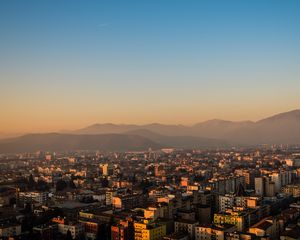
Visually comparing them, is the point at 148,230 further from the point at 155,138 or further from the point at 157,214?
the point at 155,138

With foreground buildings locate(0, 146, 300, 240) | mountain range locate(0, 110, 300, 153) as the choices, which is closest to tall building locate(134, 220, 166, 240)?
foreground buildings locate(0, 146, 300, 240)

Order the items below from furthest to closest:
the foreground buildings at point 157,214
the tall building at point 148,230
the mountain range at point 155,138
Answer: the mountain range at point 155,138
the foreground buildings at point 157,214
the tall building at point 148,230

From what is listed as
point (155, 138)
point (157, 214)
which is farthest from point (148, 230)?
point (155, 138)

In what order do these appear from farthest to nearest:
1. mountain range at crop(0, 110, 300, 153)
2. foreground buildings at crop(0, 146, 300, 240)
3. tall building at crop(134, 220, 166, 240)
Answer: mountain range at crop(0, 110, 300, 153) < foreground buildings at crop(0, 146, 300, 240) < tall building at crop(134, 220, 166, 240)

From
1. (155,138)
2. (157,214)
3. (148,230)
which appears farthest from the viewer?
(155,138)

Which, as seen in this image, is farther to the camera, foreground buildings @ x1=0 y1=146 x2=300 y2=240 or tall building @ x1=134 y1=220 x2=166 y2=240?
foreground buildings @ x1=0 y1=146 x2=300 y2=240

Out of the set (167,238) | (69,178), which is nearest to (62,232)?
(167,238)

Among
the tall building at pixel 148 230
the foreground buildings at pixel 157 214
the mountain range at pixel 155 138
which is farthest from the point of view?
the mountain range at pixel 155 138

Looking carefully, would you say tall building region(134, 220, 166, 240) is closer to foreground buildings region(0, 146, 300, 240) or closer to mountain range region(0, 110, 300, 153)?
foreground buildings region(0, 146, 300, 240)

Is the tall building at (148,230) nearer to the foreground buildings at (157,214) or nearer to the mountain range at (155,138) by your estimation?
the foreground buildings at (157,214)

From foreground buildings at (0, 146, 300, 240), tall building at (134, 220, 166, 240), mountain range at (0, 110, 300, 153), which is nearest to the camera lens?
tall building at (134, 220, 166, 240)

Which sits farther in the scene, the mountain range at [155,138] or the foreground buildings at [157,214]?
the mountain range at [155,138]

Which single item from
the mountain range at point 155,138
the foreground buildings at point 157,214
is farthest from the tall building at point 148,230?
the mountain range at point 155,138
